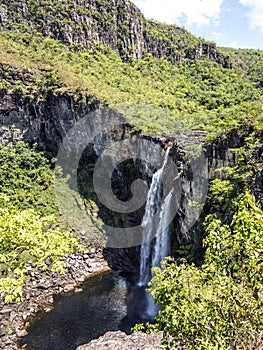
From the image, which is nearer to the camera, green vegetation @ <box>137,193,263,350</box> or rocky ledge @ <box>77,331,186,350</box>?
green vegetation @ <box>137,193,263,350</box>

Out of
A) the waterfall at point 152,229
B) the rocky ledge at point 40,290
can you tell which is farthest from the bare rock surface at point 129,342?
the waterfall at point 152,229

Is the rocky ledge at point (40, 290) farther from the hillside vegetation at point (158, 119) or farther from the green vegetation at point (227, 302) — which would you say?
the green vegetation at point (227, 302)

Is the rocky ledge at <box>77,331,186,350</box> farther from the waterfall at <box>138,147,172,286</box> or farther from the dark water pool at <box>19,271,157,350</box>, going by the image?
the waterfall at <box>138,147,172,286</box>

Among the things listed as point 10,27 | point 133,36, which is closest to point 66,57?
point 10,27

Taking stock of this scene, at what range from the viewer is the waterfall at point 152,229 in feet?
78.4

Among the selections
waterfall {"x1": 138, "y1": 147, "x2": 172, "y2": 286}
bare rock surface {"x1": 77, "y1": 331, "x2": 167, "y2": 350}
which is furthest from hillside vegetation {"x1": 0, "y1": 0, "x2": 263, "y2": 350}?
waterfall {"x1": 138, "y1": 147, "x2": 172, "y2": 286}

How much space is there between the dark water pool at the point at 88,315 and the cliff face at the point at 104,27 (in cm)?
3960

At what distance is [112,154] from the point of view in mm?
32625

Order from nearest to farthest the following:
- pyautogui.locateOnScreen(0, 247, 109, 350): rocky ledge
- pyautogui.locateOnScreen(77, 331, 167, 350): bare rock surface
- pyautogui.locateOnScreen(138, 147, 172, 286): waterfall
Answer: pyautogui.locateOnScreen(77, 331, 167, 350): bare rock surface → pyautogui.locateOnScreen(0, 247, 109, 350): rocky ledge → pyautogui.locateOnScreen(138, 147, 172, 286): waterfall

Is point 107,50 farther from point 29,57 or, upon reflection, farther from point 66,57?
point 29,57

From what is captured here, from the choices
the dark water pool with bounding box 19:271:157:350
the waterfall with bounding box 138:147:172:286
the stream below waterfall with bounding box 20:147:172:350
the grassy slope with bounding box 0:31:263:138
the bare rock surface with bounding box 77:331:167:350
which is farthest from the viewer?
the grassy slope with bounding box 0:31:263:138

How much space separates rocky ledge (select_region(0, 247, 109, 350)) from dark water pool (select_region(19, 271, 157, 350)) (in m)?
0.64

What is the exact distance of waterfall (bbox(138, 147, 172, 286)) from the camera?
23.9 meters

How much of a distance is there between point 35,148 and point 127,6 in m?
32.7
